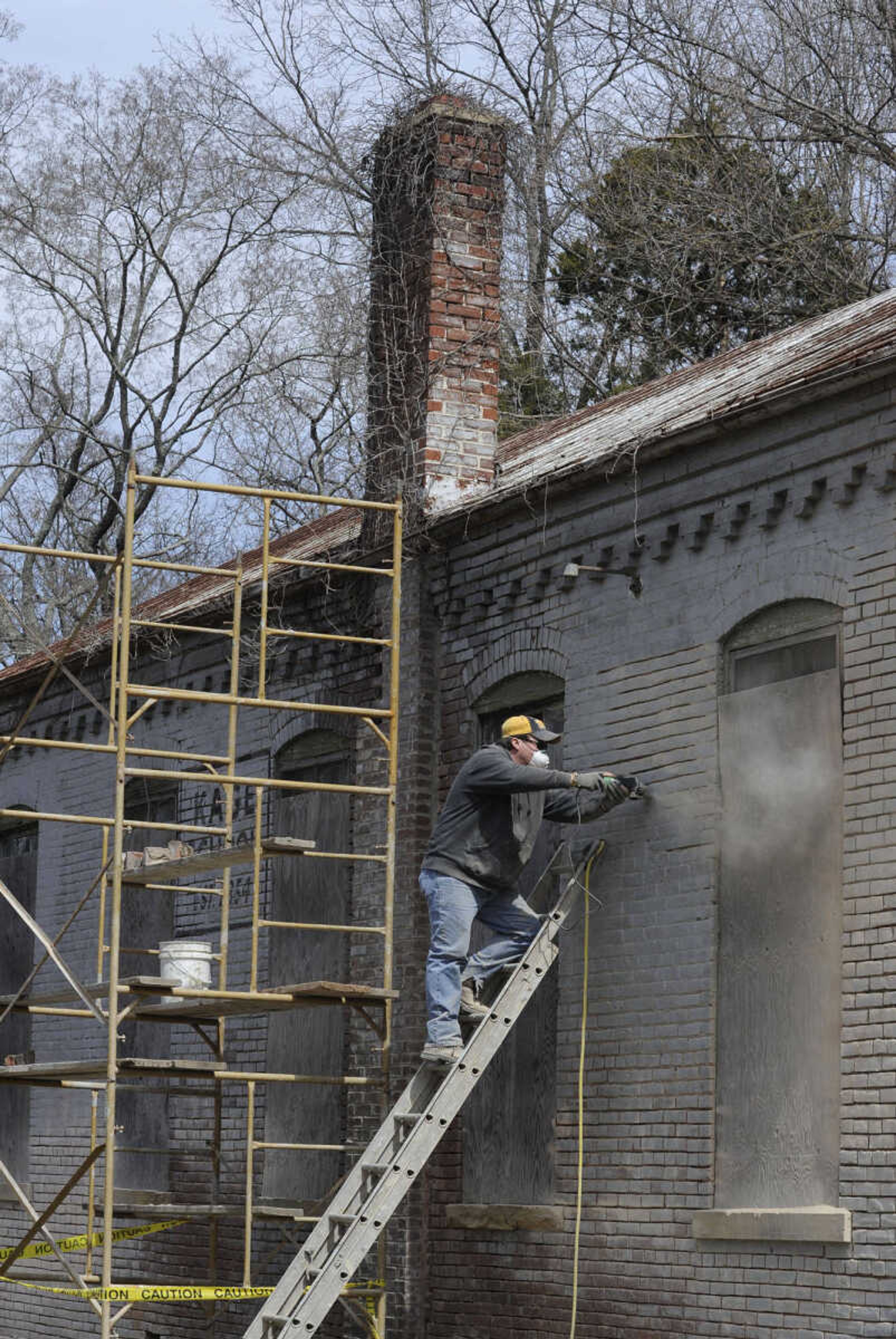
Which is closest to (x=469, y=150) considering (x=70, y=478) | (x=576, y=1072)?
(x=576, y=1072)

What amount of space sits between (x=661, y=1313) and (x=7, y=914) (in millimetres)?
10763

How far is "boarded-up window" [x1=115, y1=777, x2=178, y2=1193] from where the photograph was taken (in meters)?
17.1

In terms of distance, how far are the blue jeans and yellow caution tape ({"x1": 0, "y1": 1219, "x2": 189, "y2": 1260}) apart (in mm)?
3485

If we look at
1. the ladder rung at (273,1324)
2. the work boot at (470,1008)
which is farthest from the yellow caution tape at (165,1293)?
the work boot at (470,1008)

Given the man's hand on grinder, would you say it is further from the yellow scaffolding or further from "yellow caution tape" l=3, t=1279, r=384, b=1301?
"yellow caution tape" l=3, t=1279, r=384, b=1301

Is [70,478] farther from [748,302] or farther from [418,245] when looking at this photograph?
[418,245]

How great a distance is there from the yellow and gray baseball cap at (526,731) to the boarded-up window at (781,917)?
102 centimetres

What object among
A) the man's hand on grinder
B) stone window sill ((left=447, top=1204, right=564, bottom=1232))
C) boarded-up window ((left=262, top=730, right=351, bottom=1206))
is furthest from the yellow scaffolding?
the man's hand on grinder

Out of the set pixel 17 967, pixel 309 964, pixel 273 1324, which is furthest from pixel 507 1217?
pixel 17 967

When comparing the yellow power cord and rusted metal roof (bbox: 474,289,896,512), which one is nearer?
rusted metal roof (bbox: 474,289,896,512)

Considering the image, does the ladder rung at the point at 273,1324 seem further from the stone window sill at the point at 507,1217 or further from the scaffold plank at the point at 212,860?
the scaffold plank at the point at 212,860

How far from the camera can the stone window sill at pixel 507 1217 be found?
12.2 metres

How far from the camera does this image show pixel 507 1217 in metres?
12.5

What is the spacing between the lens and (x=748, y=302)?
2670cm
